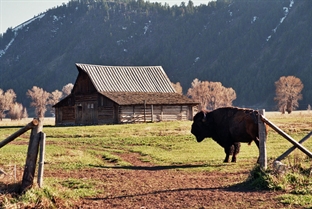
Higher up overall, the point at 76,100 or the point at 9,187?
the point at 76,100

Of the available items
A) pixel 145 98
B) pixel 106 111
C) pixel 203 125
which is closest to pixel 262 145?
pixel 203 125

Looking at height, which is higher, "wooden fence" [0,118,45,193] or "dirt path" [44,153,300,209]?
"wooden fence" [0,118,45,193]

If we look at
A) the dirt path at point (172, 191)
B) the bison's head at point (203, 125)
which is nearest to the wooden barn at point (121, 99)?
the bison's head at point (203, 125)

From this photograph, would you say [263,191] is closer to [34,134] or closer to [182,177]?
[182,177]

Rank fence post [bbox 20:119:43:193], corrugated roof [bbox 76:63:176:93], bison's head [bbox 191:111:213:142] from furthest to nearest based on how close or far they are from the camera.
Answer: corrugated roof [bbox 76:63:176:93]
bison's head [bbox 191:111:213:142]
fence post [bbox 20:119:43:193]

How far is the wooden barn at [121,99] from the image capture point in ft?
154

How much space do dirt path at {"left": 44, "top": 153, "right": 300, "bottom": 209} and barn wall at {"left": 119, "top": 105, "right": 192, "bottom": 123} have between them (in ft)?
101

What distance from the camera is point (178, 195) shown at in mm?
10734

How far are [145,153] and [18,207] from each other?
13.0 meters

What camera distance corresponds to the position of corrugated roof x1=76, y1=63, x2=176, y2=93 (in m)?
50.2

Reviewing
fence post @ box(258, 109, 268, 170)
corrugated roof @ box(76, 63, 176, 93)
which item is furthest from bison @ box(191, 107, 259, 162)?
corrugated roof @ box(76, 63, 176, 93)

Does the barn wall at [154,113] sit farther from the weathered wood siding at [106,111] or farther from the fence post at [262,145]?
the fence post at [262,145]

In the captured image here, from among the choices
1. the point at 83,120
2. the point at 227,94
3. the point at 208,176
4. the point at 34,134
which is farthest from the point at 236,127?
the point at 227,94

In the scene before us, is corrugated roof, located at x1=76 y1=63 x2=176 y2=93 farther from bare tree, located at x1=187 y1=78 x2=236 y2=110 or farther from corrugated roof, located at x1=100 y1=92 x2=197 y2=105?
bare tree, located at x1=187 y1=78 x2=236 y2=110
